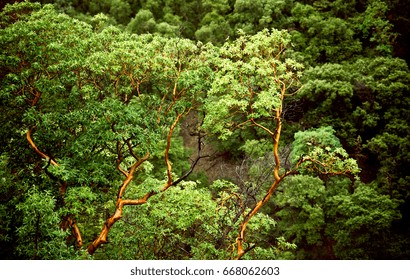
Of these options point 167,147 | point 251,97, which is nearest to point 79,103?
point 167,147

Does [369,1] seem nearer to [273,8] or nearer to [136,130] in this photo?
[273,8]

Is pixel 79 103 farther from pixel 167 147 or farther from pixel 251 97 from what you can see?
pixel 251 97

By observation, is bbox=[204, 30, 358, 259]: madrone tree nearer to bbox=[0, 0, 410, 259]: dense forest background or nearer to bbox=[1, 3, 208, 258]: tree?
bbox=[0, 0, 410, 259]: dense forest background

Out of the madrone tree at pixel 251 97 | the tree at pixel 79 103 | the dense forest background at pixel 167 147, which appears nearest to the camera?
the tree at pixel 79 103

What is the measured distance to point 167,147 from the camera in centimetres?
1091

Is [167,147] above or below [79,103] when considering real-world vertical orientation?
below

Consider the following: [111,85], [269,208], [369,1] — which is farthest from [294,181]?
[369,1]

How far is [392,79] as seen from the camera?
22.8 meters

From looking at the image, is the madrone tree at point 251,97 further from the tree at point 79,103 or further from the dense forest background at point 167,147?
the tree at point 79,103

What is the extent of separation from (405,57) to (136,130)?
2419cm

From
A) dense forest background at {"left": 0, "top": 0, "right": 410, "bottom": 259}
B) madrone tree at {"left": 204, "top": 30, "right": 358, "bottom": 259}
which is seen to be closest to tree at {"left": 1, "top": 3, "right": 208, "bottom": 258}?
dense forest background at {"left": 0, "top": 0, "right": 410, "bottom": 259}

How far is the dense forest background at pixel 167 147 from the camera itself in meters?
9.50

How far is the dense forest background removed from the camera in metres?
9.50

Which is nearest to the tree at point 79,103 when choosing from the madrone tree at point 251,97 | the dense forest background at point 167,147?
the dense forest background at point 167,147
